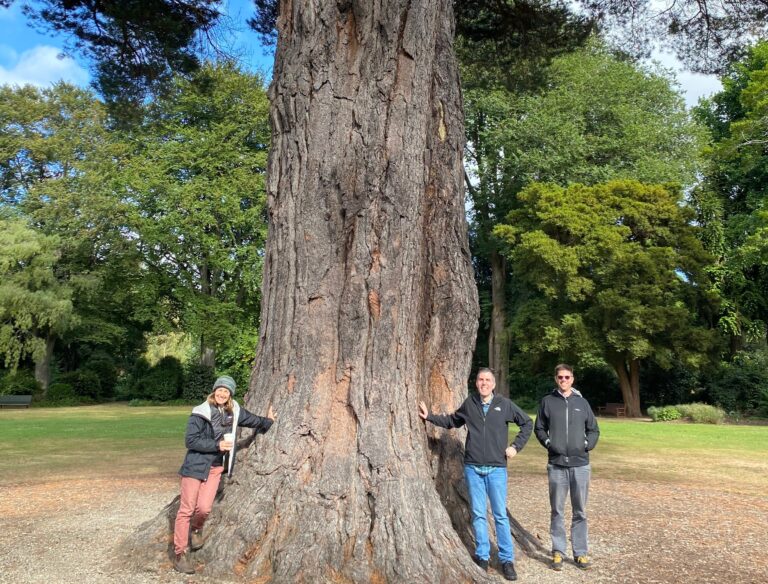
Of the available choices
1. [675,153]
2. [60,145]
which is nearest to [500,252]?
[675,153]

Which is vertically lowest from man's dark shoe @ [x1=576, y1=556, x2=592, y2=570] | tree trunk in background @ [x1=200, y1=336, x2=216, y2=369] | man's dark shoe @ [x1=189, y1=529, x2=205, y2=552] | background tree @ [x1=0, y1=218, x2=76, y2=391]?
man's dark shoe @ [x1=576, y1=556, x2=592, y2=570]

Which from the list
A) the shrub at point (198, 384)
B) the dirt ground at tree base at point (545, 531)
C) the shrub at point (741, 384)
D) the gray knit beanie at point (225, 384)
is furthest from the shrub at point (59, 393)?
the gray knit beanie at point (225, 384)

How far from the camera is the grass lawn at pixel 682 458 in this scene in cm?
1062

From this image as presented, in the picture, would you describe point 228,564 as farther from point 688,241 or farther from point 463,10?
point 688,241

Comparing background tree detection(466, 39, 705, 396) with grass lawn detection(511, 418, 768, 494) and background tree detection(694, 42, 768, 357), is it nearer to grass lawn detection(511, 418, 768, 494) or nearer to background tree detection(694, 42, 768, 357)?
background tree detection(694, 42, 768, 357)

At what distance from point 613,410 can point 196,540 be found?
26.7 m

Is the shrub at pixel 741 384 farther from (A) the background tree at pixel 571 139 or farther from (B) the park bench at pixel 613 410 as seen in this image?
(A) the background tree at pixel 571 139

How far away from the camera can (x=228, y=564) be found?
16.3ft

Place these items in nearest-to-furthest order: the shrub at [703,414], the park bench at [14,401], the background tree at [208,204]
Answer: the shrub at [703,414]
the park bench at [14,401]
the background tree at [208,204]

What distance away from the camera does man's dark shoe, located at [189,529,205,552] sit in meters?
5.22

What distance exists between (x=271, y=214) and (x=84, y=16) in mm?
7223

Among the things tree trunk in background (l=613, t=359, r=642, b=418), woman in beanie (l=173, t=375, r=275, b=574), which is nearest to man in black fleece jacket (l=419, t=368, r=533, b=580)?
woman in beanie (l=173, t=375, r=275, b=574)

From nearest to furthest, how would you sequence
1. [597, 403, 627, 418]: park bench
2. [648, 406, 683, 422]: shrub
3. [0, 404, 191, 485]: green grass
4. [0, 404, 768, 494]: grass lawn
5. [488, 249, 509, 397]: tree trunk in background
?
[0, 404, 768, 494]: grass lawn, [0, 404, 191, 485]: green grass, [648, 406, 683, 422]: shrub, [597, 403, 627, 418]: park bench, [488, 249, 509, 397]: tree trunk in background

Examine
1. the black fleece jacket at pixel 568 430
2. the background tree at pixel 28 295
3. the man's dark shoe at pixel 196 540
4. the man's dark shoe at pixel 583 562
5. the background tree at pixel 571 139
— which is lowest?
the man's dark shoe at pixel 583 562
